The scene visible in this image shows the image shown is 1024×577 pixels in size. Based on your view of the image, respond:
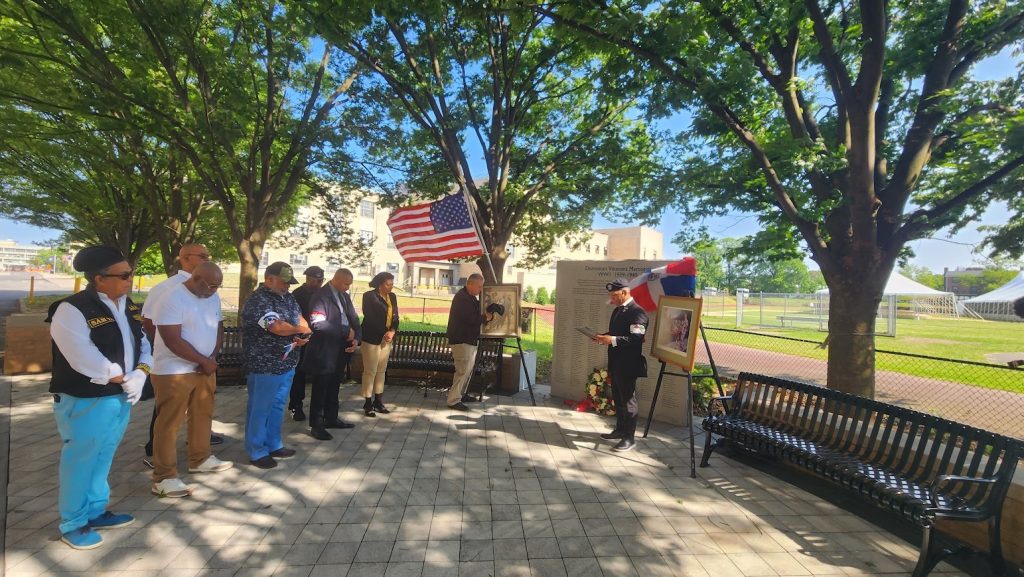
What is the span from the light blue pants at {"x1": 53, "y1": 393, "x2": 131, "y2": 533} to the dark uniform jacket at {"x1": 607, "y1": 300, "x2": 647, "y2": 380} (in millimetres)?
4492

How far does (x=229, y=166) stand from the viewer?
31.4 feet

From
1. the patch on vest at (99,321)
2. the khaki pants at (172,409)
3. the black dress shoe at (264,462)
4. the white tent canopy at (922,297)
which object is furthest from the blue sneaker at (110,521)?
the white tent canopy at (922,297)

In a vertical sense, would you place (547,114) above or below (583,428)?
above

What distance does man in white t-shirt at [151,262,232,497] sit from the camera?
3512 millimetres

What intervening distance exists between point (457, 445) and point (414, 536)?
6.29ft

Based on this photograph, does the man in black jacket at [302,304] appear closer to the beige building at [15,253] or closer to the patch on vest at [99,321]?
the patch on vest at [99,321]

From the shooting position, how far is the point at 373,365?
6.05m

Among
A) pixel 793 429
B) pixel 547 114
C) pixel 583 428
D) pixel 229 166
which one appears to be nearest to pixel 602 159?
pixel 547 114

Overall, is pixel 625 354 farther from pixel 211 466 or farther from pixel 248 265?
pixel 248 265

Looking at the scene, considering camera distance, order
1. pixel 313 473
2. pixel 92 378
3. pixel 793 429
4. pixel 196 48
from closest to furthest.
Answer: pixel 92 378
pixel 313 473
pixel 793 429
pixel 196 48

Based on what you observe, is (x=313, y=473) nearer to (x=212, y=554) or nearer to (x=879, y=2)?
(x=212, y=554)

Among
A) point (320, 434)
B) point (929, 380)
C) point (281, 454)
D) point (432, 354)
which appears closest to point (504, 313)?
point (432, 354)

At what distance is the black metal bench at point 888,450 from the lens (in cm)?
287

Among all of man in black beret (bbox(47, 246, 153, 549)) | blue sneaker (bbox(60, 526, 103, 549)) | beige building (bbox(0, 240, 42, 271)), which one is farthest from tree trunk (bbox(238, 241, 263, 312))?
beige building (bbox(0, 240, 42, 271))
